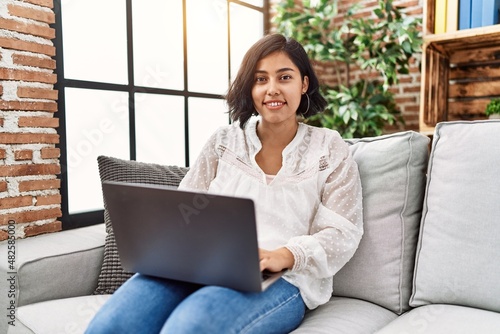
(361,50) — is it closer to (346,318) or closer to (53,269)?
(346,318)

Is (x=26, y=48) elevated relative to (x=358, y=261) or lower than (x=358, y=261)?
elevated

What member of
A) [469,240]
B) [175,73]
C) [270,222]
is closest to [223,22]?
[175,73]

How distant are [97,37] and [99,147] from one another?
0.57m

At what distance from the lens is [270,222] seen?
1.26 metres

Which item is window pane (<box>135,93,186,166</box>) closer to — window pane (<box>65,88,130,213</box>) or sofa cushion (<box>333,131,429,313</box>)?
window pane (<box>65,88,130,213</box>)

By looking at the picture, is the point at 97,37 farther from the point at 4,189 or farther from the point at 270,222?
the point at 270,222

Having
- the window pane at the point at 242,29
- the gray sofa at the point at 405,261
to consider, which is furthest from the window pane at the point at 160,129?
the gray sofa at the point at 405,261

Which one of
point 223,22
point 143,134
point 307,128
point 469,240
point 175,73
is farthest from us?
point 223,22

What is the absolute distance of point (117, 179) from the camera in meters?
1.56

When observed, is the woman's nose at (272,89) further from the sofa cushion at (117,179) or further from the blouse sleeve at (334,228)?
the sofa cushion at (117,179)

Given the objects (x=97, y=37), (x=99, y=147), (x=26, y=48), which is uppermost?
(x=97, y=37)

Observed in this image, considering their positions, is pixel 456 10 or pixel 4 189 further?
pixel 456 10

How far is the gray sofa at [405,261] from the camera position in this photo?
116 centimetres

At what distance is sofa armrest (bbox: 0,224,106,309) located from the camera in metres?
1.37
